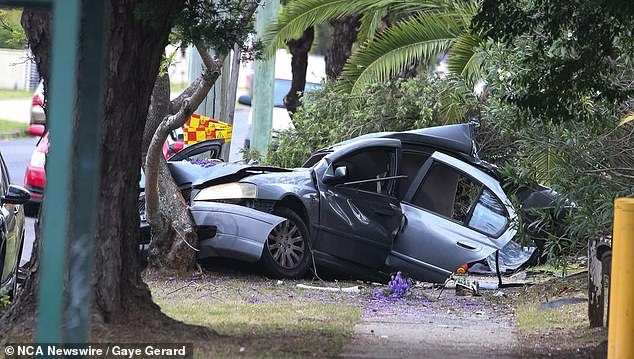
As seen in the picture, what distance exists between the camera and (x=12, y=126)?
1393 inches

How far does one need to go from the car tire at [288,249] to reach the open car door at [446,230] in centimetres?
109

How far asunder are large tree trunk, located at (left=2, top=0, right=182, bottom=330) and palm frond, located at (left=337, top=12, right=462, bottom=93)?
337 inches

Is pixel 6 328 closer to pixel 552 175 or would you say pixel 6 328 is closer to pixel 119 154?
pixel 119 154

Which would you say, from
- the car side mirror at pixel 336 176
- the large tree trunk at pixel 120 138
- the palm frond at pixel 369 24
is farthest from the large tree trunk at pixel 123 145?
the palm frond at pixel 369 24

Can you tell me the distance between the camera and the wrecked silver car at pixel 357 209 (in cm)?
1089

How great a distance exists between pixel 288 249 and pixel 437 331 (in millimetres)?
3132

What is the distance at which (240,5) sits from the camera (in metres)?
8.77

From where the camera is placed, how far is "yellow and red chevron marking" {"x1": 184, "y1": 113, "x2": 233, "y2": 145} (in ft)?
46.7

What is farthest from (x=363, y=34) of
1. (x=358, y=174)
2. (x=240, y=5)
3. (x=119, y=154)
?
(x=119, y=154)

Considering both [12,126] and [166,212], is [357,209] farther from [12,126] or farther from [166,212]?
[12,126]

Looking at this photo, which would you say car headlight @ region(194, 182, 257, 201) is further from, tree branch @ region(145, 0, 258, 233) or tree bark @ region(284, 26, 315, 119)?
tree bark @ region(284, 26, 315, 119)

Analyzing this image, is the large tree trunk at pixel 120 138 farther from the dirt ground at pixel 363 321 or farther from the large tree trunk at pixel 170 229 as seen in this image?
the large tree trunk at pixel 170 229

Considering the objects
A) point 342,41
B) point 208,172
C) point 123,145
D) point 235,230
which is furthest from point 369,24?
point 123,145

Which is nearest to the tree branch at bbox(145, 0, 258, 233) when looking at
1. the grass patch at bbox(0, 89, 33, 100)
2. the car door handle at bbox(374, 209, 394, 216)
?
the car door handle at bbox(374, 209, 394, 216)
